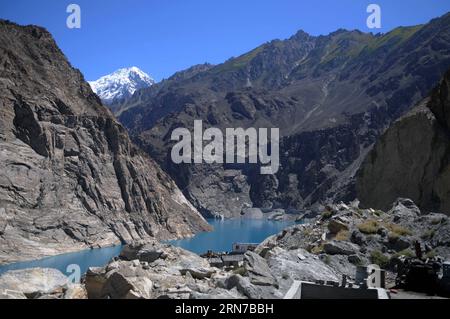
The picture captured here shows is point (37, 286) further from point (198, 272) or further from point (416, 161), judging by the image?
point (416, 161)

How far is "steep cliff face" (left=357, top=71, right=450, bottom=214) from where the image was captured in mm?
53375

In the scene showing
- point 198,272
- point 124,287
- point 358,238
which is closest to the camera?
point 124,287

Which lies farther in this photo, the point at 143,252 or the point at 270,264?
the point at 143,252

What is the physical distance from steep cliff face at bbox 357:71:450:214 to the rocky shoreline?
3016 cm

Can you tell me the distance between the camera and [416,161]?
6206 centimetres

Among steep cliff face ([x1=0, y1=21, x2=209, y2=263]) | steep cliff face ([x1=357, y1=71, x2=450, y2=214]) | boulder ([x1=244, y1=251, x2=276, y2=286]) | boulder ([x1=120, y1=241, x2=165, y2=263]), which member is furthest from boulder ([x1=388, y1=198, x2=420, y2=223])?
steep cliff face ([x1=0, y1=21, x2=209, y2=263])

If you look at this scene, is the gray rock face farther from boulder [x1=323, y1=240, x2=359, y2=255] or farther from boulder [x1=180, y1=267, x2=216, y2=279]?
boulder [x1=323, y1=240, x2=359, y2=255]

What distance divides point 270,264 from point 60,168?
8217 centimetres

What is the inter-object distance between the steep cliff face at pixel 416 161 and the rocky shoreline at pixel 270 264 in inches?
1187

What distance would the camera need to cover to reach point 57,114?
3748 inches

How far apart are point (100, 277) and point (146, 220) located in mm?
95319

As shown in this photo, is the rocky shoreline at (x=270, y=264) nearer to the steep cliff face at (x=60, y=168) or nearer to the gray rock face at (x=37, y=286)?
the gray rock face at (x=37, y=286)

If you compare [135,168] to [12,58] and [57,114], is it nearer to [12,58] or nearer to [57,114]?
[57,114]

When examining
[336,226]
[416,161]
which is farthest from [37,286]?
[416,161]
